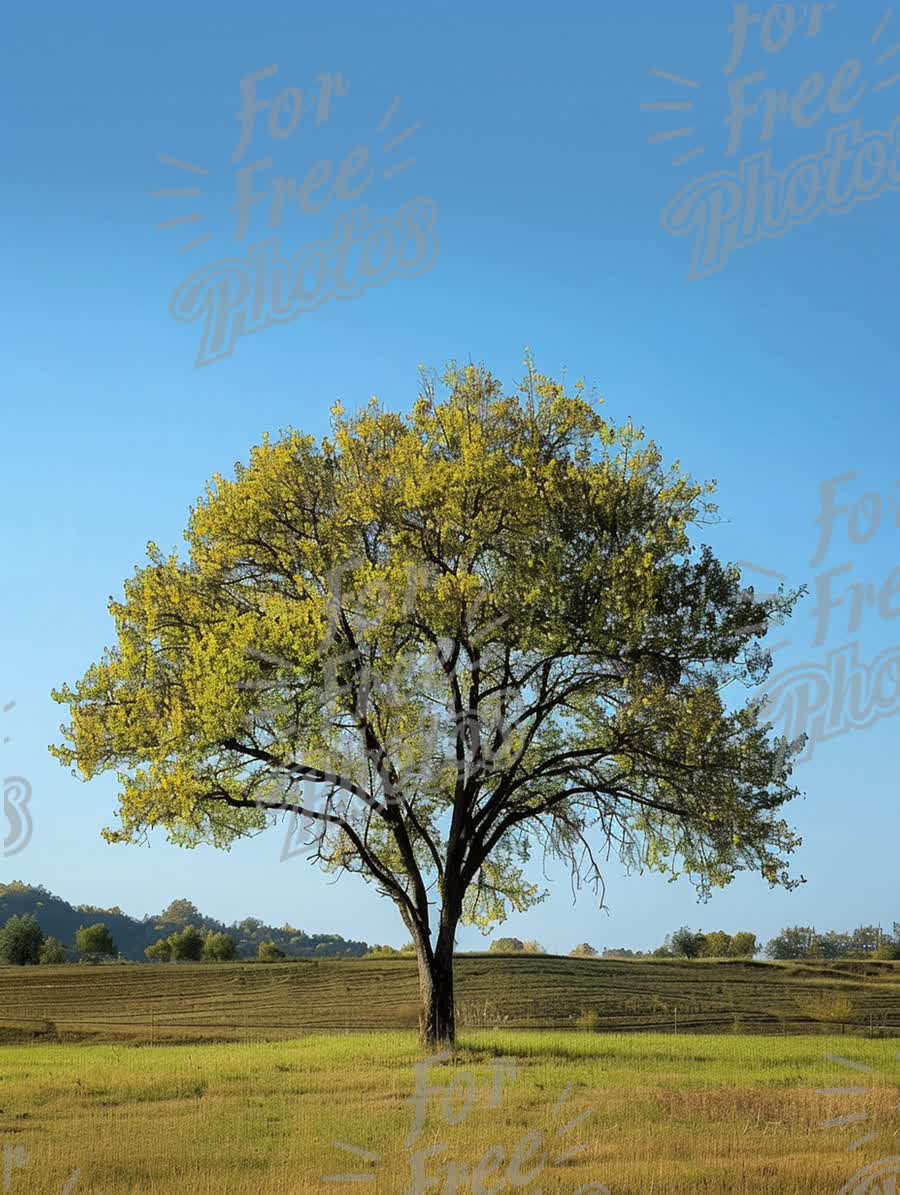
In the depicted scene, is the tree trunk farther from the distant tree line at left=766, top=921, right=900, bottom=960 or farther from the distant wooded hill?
the distant wooded hill

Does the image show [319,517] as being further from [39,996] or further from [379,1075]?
[39,996]

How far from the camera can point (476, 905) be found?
114ft

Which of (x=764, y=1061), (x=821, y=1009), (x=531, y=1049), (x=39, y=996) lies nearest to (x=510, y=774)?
(x=531, y=1049)

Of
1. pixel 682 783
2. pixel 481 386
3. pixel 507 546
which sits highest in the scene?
pixel 481 386

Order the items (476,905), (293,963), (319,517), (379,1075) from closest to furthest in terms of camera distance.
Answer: (379,1075) < (319,517) < (476,905) < (293,963)

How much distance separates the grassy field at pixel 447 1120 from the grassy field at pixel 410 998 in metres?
12.9

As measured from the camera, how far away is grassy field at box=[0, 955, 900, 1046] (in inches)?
→ 1757

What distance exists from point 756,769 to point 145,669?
15.5 m

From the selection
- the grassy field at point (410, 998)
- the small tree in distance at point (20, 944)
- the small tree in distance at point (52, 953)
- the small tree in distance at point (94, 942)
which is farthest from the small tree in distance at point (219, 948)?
the grassy field at point (410, 998)

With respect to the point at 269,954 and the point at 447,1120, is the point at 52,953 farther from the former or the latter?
the point at 447,1120

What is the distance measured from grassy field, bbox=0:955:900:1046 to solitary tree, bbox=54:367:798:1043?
13.2 metres

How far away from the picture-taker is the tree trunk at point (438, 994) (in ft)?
103

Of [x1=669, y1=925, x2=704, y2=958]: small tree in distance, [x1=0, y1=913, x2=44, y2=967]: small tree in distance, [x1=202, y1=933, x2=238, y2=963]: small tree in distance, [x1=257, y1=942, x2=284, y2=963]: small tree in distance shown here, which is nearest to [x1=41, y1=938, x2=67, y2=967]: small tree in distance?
[x1=0, y1=913, x2=44, y2=967]: small tree in distance

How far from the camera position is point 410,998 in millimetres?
52375
